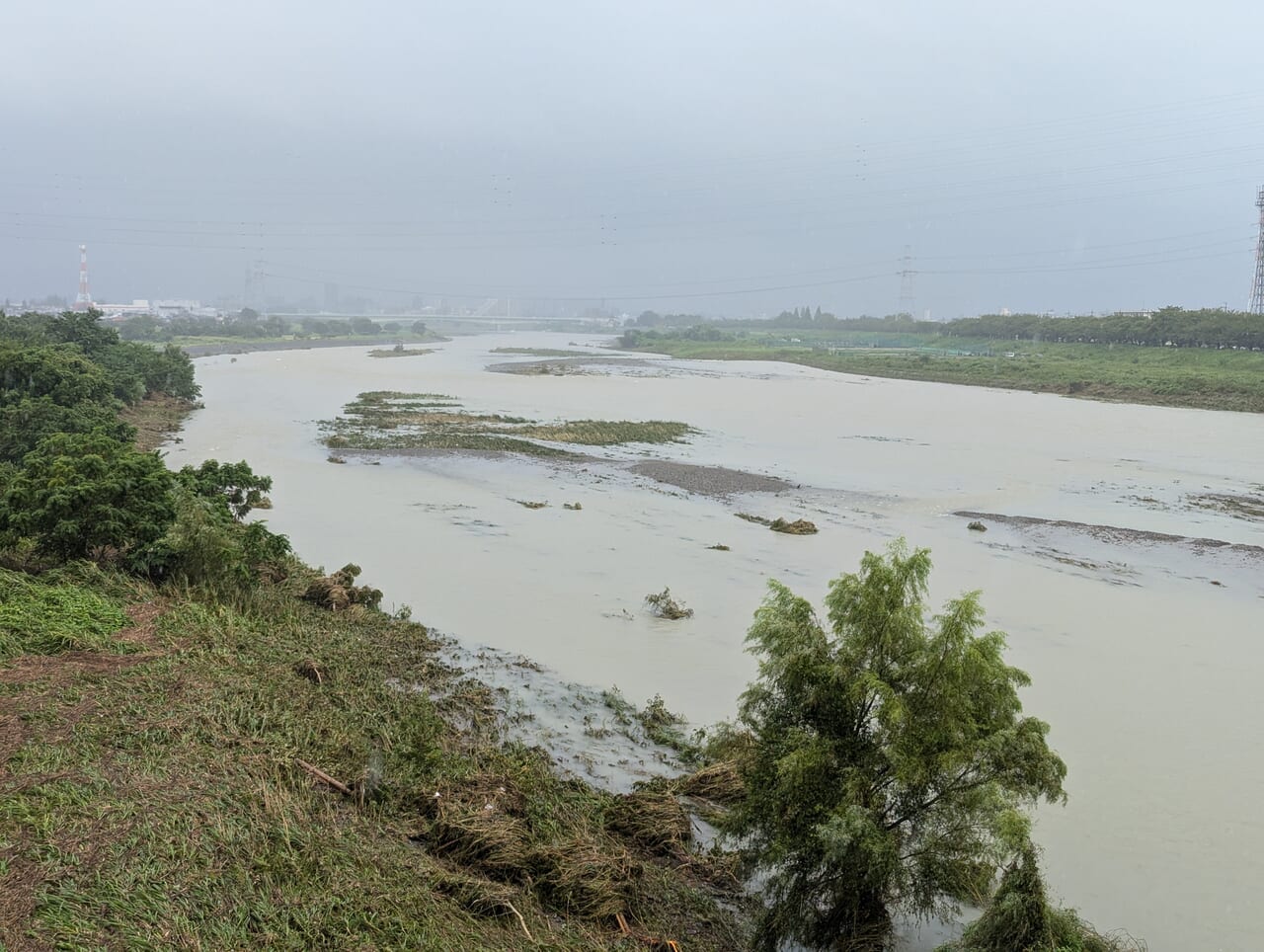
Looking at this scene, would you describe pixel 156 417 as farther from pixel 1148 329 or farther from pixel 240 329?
pixel 240 329

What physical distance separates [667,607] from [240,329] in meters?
113

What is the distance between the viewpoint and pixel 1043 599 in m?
17.9

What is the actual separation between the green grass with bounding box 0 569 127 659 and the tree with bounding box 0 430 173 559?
3.77 ft

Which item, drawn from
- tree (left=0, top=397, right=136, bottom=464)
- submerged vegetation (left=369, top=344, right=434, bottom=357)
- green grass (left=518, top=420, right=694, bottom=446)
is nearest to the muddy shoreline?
green grass (left=518, top=420, right=694, bottom=446)

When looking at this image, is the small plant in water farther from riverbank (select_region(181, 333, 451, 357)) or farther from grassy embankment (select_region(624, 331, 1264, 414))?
riverbank (select_region(181, 333, 451, 357))

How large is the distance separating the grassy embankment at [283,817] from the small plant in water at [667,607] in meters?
4.80

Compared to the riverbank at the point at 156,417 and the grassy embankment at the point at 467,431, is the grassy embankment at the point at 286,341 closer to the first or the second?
the riverbank at the point at 156,417

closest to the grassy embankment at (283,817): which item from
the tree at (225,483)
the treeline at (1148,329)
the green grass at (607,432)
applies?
the tree at (225,483)

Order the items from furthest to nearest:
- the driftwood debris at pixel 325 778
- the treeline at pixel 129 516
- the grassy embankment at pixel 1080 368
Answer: the grassy embankment at pixel 1080 368 < the treeline at pixel 129 516 < the driftwood debris at pixel 325 778

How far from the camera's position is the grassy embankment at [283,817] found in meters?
6.29

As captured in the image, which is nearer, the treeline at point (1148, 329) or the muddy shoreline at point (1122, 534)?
the muddy shoreline at point (1122, 534)

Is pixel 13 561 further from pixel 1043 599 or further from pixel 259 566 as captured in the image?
pixel 1043 599

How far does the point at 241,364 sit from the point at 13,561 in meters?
68.3

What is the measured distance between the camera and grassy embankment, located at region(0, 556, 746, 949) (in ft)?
20.6
